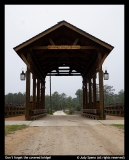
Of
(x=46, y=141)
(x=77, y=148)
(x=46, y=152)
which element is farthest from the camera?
(x=46, y=141)

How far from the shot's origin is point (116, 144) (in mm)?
5707

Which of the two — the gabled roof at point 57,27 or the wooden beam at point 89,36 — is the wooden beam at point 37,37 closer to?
the gabled roof at point 57,27

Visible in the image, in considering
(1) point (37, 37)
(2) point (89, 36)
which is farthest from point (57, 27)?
(2) point (89, 36)

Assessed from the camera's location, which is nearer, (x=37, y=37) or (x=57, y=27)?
(x=57, y=27)

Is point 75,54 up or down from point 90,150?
up

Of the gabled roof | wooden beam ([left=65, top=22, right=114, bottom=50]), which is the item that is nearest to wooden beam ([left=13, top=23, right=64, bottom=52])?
the gabled roof

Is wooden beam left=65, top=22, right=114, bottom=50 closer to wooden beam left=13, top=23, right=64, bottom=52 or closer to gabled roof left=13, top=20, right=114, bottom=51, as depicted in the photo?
gabled roof left=13, top=20, right=114, bottom=51

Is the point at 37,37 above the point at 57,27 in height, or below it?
below

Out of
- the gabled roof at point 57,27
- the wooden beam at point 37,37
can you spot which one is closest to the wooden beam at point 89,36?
the gabled roof at point 57,27

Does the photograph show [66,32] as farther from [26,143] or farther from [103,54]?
[26,143]

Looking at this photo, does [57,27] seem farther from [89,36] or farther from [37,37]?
[89,36]
